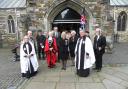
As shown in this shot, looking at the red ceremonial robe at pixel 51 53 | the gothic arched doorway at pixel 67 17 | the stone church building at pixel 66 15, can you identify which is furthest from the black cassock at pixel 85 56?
the gothic arched doorway at pixel 67 17

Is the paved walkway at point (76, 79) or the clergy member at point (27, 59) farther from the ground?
the clergy member at point (27, 59)

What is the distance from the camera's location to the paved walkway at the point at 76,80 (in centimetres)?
853

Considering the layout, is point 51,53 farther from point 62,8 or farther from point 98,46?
point 62,8

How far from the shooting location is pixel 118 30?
26.3 m

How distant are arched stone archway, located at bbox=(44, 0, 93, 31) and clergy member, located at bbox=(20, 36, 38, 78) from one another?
5.48 m

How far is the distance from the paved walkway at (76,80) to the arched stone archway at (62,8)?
5.00m

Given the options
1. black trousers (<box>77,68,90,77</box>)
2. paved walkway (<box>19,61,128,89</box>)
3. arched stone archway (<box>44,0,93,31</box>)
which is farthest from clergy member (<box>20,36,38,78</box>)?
arched stone archway (<box>44,0,93,31</box>)

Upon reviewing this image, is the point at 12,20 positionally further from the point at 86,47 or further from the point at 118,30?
the point at 86,47

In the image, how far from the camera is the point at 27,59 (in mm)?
9977

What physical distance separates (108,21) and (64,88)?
8.35m

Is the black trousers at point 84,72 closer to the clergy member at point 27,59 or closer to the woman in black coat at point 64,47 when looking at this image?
the woman in black coat at point 64,47

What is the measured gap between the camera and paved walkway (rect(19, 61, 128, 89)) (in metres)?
8.53

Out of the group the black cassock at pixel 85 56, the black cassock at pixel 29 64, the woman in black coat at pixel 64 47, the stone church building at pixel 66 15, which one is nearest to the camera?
the black cassock at pixel 85 56

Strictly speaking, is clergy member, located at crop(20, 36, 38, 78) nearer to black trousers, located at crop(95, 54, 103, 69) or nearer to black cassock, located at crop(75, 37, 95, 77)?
black cassock, located at crop(75, 37, 95, 77)
